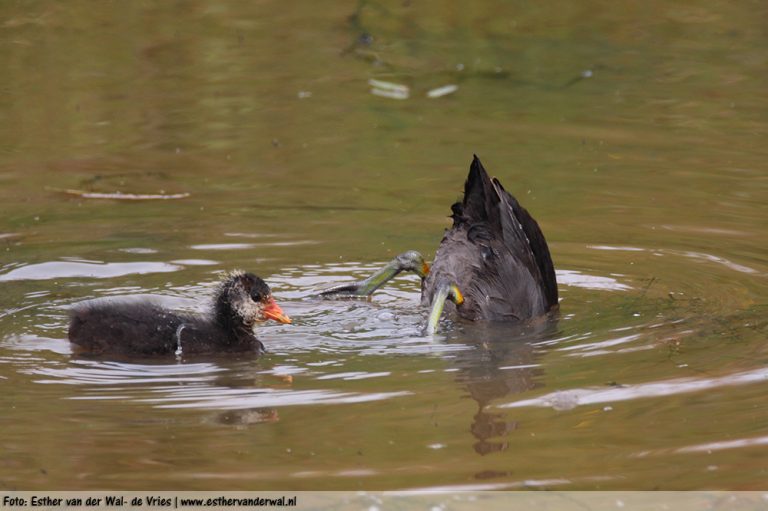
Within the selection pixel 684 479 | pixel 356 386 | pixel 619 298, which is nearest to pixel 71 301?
pixel 356 386

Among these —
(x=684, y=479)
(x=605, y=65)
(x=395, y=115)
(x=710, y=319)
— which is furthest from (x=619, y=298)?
(x=605, y=65)

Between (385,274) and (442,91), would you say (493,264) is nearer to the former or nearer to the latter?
(385,274)

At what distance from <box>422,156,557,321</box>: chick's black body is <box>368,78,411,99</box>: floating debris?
4489 millimetres

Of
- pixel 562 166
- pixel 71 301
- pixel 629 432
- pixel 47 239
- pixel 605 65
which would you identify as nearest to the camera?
pixel 629 432

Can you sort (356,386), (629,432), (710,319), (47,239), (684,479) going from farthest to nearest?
(47,239) → (710,319) → (356,386) → (629,432) → (684,479)

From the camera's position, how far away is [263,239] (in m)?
8.66

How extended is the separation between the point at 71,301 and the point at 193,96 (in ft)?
15.4

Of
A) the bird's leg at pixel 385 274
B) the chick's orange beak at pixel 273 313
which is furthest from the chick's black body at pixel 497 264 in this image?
the chick's orange beak at pixel 273 313

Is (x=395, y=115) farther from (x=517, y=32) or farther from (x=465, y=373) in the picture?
(x=465, y=373)

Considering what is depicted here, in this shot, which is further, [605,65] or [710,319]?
[605,65]

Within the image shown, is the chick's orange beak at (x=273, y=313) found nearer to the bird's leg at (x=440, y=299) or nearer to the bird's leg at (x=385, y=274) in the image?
the bird's leg at (x=440, y=299)

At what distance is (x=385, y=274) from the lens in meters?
7.76

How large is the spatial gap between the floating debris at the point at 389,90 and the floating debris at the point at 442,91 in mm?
203

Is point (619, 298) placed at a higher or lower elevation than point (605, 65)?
lower
